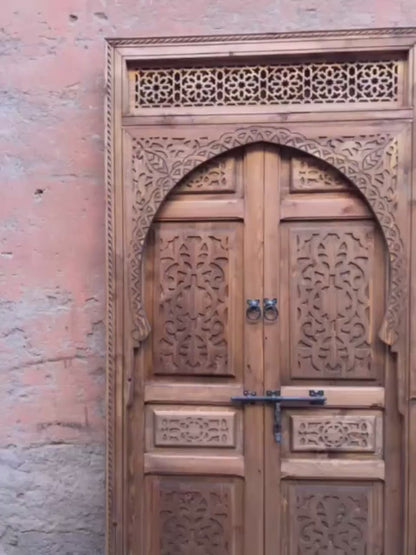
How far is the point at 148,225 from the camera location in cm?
234

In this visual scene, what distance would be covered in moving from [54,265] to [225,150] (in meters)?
0.89

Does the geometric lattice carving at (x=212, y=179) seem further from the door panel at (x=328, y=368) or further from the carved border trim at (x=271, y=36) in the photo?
the carved border trim at (x=271, y=36)

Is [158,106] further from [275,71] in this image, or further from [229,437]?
[229,437]

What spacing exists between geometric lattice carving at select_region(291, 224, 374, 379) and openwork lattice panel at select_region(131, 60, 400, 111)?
20.8 inches

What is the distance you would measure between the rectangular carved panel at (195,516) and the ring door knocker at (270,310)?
0.69 meters

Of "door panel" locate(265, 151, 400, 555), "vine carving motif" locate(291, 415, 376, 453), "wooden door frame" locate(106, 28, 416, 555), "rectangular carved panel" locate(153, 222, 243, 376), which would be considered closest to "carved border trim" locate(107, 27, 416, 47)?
"wooden door frame" locate(106, 28, 416, 555)

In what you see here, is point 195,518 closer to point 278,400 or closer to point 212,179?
point 278,400

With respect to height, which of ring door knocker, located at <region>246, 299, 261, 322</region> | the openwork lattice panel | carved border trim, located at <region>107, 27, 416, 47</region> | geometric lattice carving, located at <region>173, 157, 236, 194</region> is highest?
carved border trim, located at <region>107, 27, 416, 47</region>

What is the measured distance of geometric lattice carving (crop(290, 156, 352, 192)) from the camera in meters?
2.36

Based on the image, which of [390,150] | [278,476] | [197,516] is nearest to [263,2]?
[390,150]

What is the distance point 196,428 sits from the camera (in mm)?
2387

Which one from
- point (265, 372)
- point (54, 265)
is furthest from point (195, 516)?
point (54, 265)

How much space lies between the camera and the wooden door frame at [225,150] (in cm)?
225

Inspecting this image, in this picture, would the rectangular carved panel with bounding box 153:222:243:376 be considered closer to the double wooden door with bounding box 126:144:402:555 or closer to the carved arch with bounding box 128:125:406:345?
the double wooden door with bounding box 126:144:402:555
